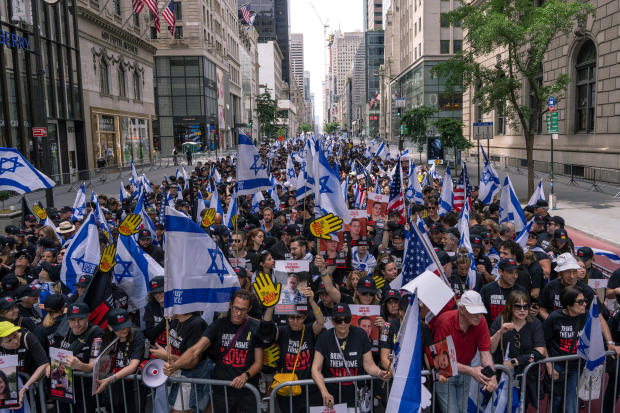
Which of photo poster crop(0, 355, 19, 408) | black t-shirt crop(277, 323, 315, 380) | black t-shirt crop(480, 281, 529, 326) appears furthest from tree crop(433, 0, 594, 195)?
photo poster crop(0, 355, 19, 408)

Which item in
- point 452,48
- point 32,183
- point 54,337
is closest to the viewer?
point 54,337

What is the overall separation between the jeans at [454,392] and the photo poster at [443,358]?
0.33 m

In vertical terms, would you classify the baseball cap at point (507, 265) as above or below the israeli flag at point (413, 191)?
below

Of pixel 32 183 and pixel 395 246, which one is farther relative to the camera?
pixel 32 183

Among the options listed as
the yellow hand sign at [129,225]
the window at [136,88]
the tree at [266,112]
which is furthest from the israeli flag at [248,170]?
the tree at [266,112]

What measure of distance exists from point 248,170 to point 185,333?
516 cm

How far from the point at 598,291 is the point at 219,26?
2814 inches

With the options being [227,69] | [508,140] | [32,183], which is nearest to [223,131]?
[227,69]

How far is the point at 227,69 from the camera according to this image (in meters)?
75.5

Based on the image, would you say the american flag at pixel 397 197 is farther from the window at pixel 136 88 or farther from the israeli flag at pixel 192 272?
the window at pixel 136 88

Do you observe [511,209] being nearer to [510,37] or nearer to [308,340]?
[308,340]

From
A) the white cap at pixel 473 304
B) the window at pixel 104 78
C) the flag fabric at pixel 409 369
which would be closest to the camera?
the flag fabric at pixel 409 369

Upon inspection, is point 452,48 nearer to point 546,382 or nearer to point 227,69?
point 227,69

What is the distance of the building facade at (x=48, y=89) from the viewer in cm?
2588
